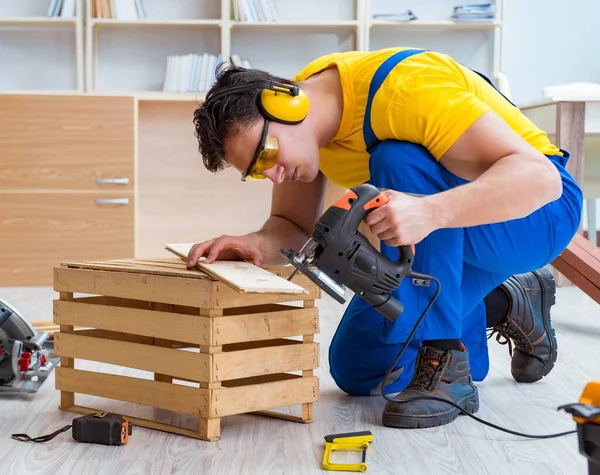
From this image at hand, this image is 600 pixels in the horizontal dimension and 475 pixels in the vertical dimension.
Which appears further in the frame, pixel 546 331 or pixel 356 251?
pixel 546 331

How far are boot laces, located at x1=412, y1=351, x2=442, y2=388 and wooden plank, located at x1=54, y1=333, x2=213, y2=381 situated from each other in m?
0.48

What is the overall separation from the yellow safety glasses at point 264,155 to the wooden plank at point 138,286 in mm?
249

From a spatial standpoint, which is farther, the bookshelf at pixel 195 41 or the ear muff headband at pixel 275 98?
the bookshelf at pixel 195 41

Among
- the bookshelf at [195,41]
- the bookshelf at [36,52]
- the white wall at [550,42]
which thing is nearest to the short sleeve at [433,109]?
the bookshelf at [195,41]

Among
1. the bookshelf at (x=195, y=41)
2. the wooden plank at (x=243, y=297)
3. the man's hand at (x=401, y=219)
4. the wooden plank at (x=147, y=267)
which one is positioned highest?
the bookshelf at (x=195, y=41)

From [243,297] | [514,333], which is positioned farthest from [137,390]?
[514,333]

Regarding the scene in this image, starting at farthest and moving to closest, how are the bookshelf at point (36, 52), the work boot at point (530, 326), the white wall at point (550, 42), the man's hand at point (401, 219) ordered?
→ the white wall at point (550, 42), the bookshelf at point (36, 52), the work boot at point (530, 326), the man's hand at point (401, 219)

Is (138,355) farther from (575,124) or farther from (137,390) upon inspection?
(575,124)

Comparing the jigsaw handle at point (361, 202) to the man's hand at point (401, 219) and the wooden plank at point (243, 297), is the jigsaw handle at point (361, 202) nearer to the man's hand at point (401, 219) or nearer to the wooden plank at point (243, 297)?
the man's hand at point (401, 219)

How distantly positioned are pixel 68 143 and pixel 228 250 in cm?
267

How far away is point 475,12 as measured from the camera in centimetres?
476

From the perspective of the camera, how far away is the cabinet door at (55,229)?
13.8ft

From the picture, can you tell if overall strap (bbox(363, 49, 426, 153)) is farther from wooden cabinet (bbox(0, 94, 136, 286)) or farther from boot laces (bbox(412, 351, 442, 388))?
wooden cabinet (bbox(0, 94, 136, 286))

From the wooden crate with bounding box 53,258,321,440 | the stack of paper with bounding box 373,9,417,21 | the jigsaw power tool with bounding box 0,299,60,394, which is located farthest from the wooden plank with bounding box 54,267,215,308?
the stack of paper with bounding box 373,9,417,21
